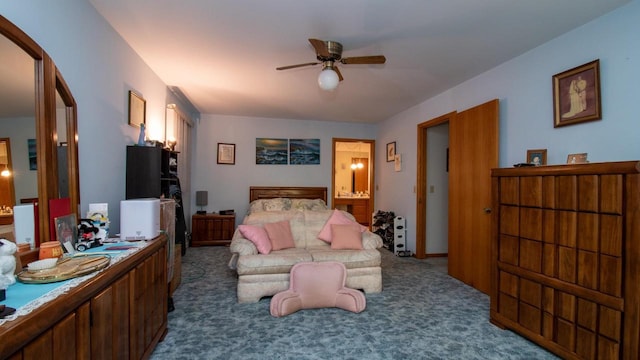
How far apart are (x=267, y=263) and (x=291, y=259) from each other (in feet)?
0.81

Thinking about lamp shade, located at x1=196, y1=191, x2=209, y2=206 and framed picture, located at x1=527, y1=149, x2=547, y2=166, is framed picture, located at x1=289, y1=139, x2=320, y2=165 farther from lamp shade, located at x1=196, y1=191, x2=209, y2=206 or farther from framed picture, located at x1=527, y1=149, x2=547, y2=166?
framed picture, located at x1=527, y1=149, x2=547, y2=166

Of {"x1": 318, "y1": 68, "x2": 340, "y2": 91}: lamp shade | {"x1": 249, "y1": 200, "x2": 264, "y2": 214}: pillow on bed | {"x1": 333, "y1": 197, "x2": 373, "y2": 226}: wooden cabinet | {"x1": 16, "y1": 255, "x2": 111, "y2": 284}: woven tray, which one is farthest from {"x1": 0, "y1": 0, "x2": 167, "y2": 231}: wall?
{"x1": 333, "y1": 197, "x2": 373, "y2": 226}: wooden cabinet

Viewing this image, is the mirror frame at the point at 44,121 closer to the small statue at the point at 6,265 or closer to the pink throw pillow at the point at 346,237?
the small statue at the point at 6,265

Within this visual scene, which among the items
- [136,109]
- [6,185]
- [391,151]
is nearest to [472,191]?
[391,151]

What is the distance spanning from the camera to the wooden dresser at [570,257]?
1.76m

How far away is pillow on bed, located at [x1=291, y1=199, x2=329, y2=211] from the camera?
5703 millimetres

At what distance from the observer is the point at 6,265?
1.12 m

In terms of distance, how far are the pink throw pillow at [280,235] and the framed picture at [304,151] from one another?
8.89ft

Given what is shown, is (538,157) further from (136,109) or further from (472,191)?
(136,109)

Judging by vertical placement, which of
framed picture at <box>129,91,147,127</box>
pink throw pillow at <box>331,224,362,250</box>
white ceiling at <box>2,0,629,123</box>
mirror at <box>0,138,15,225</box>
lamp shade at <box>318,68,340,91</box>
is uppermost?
white ceiling at <box>2,0,629,123</box>

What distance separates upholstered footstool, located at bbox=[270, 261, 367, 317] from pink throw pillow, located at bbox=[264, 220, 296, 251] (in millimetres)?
627

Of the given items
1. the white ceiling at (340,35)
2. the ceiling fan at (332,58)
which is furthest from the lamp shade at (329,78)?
the white ceiling at (340,35)

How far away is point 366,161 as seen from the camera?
9875mm

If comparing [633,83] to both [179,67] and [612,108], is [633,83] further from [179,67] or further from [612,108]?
[179,67]
